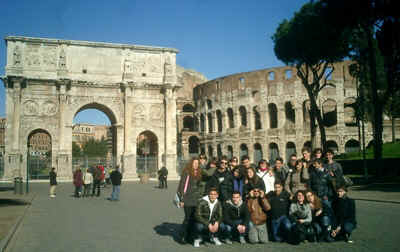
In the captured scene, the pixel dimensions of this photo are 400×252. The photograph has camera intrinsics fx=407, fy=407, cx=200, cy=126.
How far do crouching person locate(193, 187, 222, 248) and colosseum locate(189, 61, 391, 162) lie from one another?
3326 cm

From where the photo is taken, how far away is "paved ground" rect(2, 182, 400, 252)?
20.9 ft

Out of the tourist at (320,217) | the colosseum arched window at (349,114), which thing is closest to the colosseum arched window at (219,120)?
the colosseum arched window at (349,114)

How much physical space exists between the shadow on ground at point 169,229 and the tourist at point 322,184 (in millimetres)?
2643

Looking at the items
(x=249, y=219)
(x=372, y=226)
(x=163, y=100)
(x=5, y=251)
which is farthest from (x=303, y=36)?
(x=5, y=251)

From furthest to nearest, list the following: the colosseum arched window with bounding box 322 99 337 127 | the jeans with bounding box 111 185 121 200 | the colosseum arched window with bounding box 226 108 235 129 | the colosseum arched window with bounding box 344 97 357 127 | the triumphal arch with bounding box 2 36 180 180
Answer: the colosseum arched window with bounding box 226 108 235 129 → the colosseum arched window with bounding box 322 99 337 127 → the colosseum arched window with bounding box 344 97 357 127 → the triumphal arch with bounding box 2 36 180 180 → the jeans with bounding box 111 185 121 200

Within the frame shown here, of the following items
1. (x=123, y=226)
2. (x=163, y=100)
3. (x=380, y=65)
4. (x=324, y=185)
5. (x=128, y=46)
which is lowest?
(x=123, y=226)

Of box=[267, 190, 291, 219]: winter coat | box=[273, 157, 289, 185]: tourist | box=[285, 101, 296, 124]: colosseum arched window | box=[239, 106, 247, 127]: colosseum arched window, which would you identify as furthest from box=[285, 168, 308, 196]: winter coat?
box=[239, 106, 247, 127]: colosseum arched window

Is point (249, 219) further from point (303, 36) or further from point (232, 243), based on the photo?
point (303, 36)

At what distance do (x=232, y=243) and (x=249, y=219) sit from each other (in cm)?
48

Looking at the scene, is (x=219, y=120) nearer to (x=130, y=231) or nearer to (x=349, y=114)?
(x=349, y=114)

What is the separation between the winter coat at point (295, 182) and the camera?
287 inches

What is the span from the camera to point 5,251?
630cm

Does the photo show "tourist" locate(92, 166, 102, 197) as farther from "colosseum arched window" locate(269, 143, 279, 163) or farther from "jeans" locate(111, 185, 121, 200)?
"colosseum arched window" locate(269, 143, 279, 163)

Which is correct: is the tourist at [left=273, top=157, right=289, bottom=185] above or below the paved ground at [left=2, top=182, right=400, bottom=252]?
above
